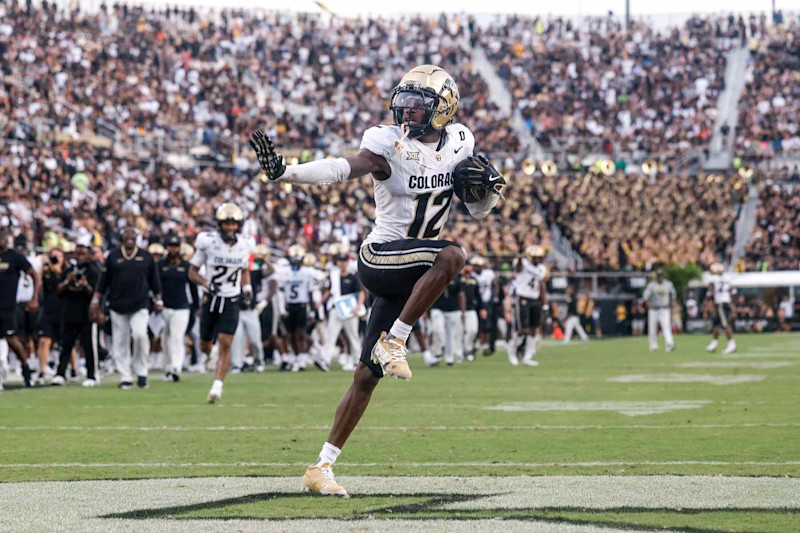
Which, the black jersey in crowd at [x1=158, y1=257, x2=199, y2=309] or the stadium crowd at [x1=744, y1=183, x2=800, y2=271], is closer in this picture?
the black jersey in crowd at [x1=158, y1=257, x2=199, y2=309]

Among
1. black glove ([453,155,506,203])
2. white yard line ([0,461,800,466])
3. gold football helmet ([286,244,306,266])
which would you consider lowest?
gold football helmet ([286,244,306,266])

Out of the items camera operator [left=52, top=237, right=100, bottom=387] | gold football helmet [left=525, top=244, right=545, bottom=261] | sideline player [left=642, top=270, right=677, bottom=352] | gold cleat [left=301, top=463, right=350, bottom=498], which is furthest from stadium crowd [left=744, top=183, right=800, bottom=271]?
gold cleat [left=301, top=463, right=350, bottom=498]

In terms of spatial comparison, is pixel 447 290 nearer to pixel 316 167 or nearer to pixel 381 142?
pixel 381 142

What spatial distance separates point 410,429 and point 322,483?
14.1 feet

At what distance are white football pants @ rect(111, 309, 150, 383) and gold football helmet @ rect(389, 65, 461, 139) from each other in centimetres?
1035

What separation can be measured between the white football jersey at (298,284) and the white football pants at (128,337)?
17.0 ft

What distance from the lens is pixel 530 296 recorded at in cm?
2356

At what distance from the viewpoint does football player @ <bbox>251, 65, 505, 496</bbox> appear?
690 centimetres

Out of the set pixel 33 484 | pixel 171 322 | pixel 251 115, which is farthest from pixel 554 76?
pixel 33 484

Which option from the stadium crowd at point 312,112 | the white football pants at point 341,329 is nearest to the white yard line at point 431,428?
the white football pants at point 341,329

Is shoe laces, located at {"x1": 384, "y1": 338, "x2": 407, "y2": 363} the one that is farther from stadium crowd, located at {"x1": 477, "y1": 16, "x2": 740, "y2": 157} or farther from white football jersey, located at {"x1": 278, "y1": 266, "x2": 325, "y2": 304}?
stadium crowd, located at {"x1": 477, "y1": 16, "x2": 740, "y2": 157}

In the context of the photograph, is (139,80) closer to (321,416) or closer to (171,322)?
(171,322)

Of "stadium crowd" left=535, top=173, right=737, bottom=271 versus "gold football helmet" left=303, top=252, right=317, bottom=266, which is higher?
"gold football helmet" left=303, top=252, right=317, bottom=266

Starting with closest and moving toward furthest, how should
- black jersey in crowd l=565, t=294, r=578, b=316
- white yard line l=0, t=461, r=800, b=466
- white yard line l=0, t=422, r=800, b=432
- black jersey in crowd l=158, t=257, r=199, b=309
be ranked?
white yard line l=0, t=461, r=800, b=466, white yard line l=0, t=422, r=800, b=432, black jersey in crowd l=158, t=257, r=199, b=309, black jersey in crowd l=565, t=294, r=578, b=316
